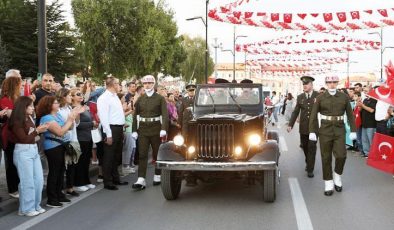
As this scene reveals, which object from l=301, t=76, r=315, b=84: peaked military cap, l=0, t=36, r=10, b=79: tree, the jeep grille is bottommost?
the jeep grille

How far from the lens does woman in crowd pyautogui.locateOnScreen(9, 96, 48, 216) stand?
698cm

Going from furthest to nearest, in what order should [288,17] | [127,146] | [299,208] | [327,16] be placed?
[288,17] < [327,16] < [127,146] < [299,208]

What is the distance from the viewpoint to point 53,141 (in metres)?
7.75

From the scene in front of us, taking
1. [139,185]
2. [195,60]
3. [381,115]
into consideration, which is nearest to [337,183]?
[139,185]

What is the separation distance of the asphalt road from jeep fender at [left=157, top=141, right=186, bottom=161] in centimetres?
69

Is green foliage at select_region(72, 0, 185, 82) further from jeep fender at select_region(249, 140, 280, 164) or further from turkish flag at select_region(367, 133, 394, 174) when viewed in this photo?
jeep fender at select_region(249, 140, 280, 164)

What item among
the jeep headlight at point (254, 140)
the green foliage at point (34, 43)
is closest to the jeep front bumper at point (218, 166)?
the jeep headlight at point (254, 140)

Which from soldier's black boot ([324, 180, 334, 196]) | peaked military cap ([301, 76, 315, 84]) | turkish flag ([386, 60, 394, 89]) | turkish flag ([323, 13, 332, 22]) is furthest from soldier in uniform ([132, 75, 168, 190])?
turkish flag ([323, 13, 332, 22])

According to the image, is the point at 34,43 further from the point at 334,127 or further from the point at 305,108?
the point at 334,127

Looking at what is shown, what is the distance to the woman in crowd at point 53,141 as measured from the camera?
7559 millimetres

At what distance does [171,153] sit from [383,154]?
4758 mm

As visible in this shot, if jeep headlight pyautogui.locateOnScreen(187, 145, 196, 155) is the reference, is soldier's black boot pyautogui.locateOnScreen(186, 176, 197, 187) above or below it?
below

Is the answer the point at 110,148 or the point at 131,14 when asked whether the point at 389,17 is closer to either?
the point at 110,148

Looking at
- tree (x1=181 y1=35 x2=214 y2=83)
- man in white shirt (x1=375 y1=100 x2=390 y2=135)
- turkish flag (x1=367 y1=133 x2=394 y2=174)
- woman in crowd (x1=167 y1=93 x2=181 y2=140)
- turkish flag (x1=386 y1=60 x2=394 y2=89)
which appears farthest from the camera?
tree (x1=181 y1=35 x2=214 y2=83)
